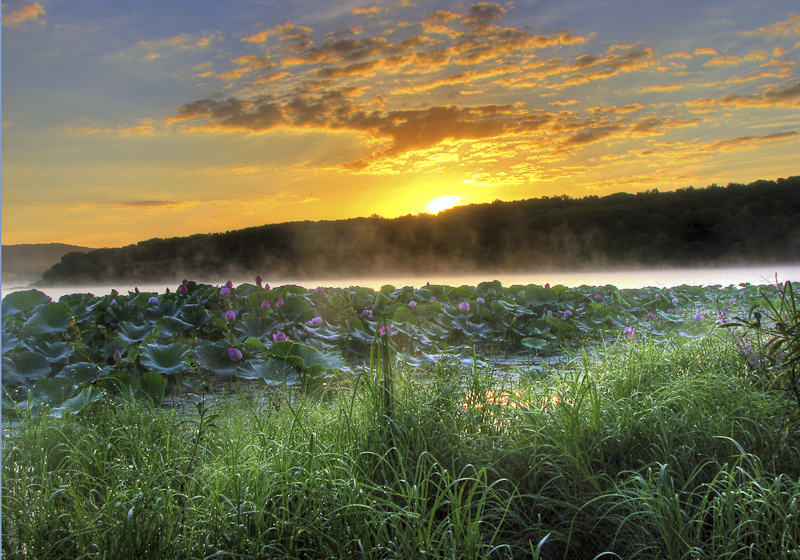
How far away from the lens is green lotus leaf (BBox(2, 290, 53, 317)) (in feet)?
12.1

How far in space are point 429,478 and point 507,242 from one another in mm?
5298

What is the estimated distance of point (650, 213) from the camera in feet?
23.5

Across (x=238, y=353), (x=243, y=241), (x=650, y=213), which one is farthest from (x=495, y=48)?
(x=650, y=213)

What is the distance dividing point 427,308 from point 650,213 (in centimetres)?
474

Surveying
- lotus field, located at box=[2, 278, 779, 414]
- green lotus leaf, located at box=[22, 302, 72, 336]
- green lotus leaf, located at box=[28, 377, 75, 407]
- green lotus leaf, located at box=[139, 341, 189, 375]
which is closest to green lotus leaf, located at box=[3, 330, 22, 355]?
lotus field, located at box=[2, 278, 779, 414]

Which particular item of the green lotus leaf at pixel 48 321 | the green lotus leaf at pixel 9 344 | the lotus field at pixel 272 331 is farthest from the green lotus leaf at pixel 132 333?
the green lotus leaf at pixel 9 344

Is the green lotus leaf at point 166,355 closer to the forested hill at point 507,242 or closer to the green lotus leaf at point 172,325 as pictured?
the green lotus leaf at point 172,325

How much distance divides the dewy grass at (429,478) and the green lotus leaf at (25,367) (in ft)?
3.01

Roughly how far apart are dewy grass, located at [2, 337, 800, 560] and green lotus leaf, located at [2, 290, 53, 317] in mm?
2252

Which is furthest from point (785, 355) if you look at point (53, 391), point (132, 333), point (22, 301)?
point (22, 301)

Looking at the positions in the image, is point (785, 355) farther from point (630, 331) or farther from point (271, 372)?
point (271, 372)

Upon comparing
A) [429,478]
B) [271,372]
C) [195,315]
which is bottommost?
[429,478]

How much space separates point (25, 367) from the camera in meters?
2.74

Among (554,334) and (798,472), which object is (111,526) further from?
(554,334)
